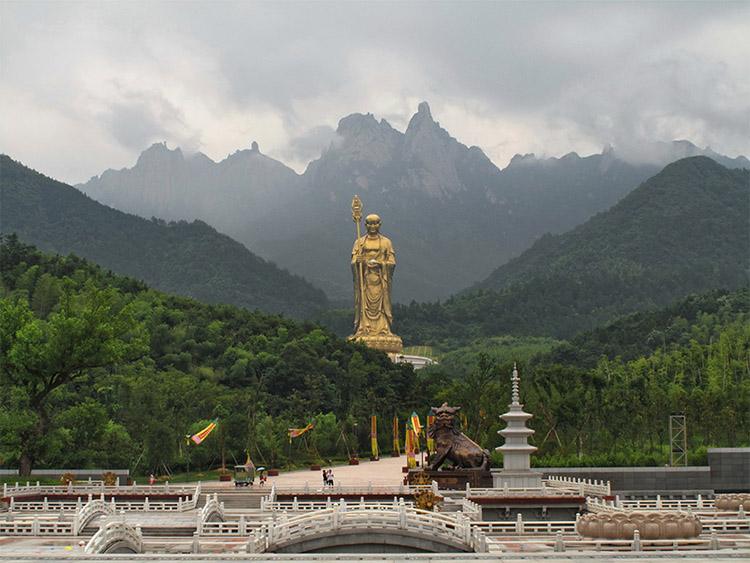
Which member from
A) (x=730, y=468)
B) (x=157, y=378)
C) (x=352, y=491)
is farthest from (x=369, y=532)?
(x=157, y=378)

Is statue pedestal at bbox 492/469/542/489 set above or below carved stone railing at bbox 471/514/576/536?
above

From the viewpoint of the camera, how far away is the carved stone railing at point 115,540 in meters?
19.5

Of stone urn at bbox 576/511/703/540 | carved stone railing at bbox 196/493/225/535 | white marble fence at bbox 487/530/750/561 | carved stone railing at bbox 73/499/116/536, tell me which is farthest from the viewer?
carved stone railing at bbox 196/493/225/535

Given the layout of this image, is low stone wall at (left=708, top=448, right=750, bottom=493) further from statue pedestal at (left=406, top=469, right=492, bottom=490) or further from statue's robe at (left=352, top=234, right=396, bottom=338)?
statue's robe at (left=352, top=234, right=396, bottom=338)

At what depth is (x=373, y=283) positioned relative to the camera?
8762 centimetres

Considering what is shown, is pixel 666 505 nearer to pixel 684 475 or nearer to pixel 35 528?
pixel 684 475

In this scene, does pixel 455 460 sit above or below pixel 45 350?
below

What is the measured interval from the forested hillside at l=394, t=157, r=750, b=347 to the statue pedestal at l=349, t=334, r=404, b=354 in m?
39.3

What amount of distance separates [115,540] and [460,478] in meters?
17.2

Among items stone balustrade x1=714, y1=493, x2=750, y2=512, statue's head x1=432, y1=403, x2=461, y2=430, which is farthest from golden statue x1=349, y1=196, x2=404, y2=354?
stone balustrade x1=714, y1=493, x2=750, y2=512

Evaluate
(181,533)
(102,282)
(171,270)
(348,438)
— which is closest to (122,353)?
(181,533)

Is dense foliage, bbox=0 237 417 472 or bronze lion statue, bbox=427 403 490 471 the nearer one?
bronze lion statue, bbox=427 403 490 471

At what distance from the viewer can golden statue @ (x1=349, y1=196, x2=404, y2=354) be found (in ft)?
285

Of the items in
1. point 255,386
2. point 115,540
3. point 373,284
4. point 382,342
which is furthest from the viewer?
point 373,284
